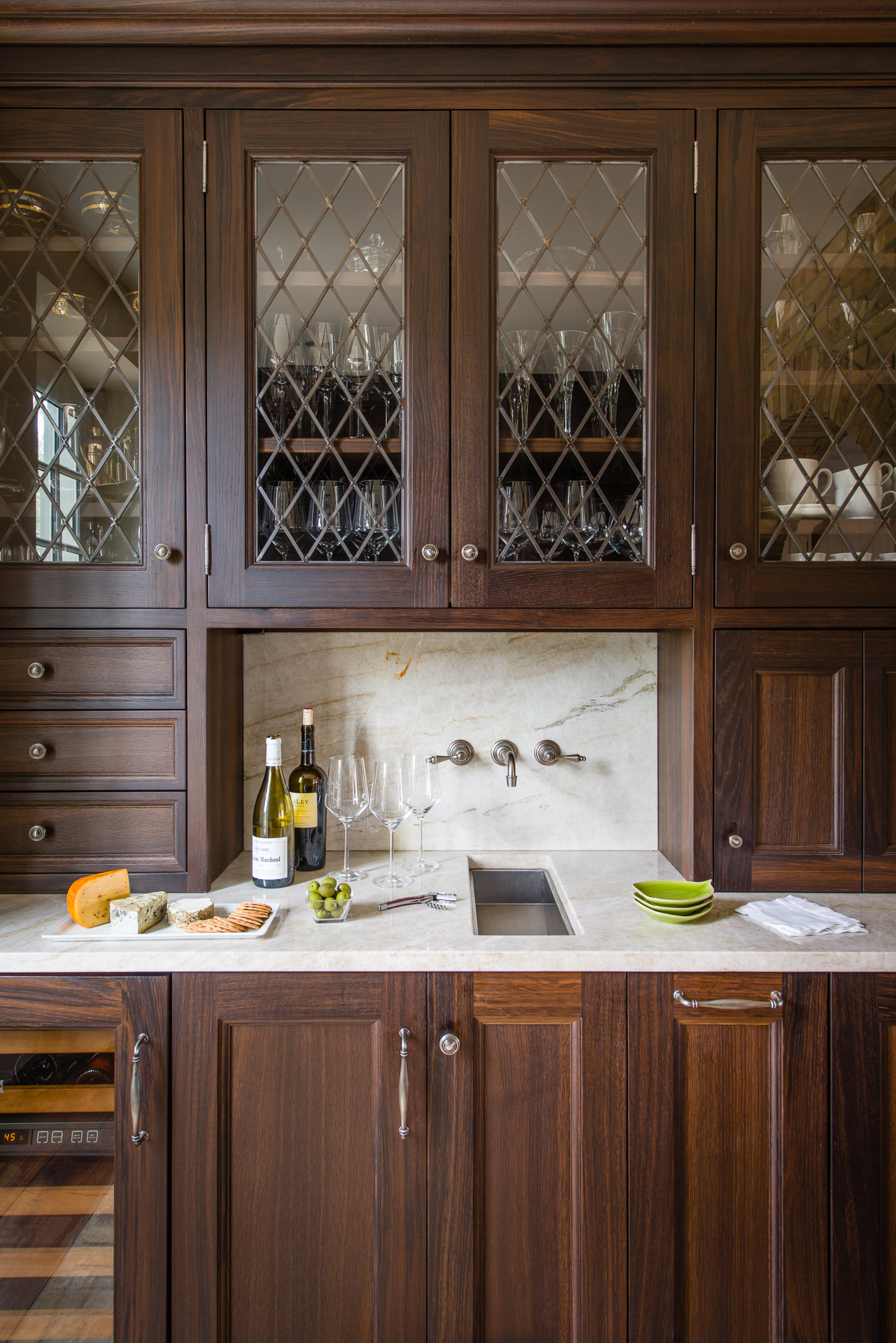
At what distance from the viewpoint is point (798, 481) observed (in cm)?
152

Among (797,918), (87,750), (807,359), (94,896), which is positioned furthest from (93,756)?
(807,359)

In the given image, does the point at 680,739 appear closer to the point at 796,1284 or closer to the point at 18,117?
the point at 796,1284

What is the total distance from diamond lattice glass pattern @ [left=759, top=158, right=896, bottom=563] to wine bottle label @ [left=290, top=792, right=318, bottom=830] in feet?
3.73

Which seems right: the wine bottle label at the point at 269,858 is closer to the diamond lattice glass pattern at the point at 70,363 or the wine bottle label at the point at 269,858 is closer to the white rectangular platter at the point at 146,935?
the white rectangular platter at the point at 146,935

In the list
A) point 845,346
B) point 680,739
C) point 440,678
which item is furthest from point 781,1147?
point 845,346

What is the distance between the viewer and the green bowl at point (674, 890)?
144 cm

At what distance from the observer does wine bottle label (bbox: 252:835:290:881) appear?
5.12 feet

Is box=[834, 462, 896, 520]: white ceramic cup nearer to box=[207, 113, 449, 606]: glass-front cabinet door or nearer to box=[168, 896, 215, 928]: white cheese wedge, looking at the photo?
box=[207, 113, 449, 606]: glass-front cabinet door

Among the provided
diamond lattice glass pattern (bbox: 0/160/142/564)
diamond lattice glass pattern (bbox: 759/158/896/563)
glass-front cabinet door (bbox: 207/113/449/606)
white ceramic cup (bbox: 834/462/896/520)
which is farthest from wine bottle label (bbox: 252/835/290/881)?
white ceramic cup (bbox: 834/462/896/520)

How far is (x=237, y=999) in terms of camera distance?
4.24ft

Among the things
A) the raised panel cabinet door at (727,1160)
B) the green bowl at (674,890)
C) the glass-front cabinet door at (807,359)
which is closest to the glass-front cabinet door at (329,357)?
the glass-front cabinet door at (807,359)

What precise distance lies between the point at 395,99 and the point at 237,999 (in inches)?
69.9

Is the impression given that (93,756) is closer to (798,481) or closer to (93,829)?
(93,829)

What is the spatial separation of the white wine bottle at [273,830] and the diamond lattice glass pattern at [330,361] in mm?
472
